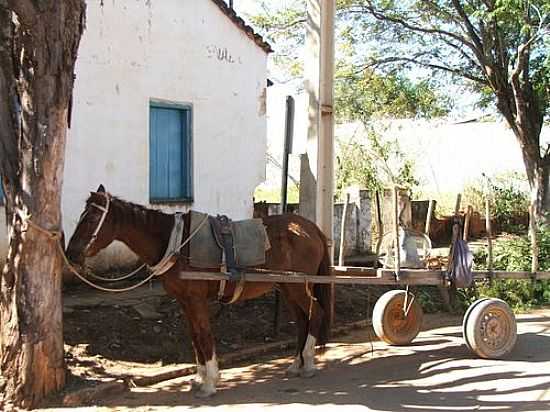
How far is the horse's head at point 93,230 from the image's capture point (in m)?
6.13

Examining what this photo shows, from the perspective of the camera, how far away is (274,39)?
1698 cm

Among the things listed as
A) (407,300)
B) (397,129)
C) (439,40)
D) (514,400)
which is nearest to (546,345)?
(407,300)

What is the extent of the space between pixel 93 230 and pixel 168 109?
597 cm

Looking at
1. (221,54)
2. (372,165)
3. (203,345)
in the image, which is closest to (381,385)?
(203,345)

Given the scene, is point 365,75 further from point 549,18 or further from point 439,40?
point 549,18

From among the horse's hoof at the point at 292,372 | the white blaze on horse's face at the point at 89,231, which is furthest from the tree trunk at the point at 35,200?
the horse's hoof at the point at 292,372

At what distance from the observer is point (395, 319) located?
8.41 meters

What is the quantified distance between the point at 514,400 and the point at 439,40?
39.3 ft

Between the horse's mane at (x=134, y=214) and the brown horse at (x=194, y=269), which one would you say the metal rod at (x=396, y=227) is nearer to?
the brown horse at (x=194, y=269)

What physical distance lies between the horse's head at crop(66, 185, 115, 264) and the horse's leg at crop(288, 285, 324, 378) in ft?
6.67

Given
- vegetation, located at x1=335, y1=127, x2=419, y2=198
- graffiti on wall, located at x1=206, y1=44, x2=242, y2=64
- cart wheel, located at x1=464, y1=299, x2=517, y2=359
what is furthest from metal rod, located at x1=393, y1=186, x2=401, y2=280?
vegetation, located at x1=335, y1=127, x2=419, y2=198

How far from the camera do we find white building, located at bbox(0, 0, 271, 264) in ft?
34.7

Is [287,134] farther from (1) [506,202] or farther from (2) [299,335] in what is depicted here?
(1) [506,202]

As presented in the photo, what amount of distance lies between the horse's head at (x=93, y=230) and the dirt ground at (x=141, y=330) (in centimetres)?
122
